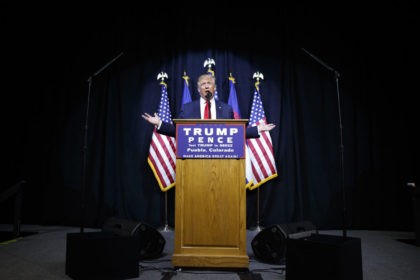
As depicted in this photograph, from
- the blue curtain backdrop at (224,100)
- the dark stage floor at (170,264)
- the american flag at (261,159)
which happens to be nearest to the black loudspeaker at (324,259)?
the dark stage floor at (170,264)

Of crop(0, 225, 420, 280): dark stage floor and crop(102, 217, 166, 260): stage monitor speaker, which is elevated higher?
crop(102, 217, 166, 260): stage monitor speaker

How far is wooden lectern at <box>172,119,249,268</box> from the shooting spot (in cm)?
232

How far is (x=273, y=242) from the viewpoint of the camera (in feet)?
8.89

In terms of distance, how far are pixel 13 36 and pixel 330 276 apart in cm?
574

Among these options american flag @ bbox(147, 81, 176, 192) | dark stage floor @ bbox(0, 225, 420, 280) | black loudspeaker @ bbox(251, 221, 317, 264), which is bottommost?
dark stage floor @ bbox(0, 225, 420, 280)

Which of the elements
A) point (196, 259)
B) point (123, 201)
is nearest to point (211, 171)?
point (196, 259)

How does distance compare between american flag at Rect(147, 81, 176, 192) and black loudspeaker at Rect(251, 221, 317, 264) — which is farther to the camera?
american flag at Rect(147, 81, 176, 192)

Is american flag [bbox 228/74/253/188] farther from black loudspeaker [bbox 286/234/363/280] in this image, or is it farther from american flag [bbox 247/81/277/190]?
black loudspeaker [bbox 286/234/363/280]

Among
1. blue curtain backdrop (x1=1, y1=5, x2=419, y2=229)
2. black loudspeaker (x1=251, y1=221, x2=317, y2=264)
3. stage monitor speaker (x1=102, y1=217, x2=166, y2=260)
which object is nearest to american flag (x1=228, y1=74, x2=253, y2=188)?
blue curtain backdrop (x1=1, y1=5, x2=419, y2=229)

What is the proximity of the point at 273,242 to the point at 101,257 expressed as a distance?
1.39 metres

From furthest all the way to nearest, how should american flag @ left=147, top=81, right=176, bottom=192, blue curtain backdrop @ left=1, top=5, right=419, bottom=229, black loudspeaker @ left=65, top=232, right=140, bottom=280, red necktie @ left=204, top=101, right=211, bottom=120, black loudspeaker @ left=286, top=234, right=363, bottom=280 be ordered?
1. blue curtain backdrop @ left=1, top=5, right=419, bottom=229
2. american flag @ left=147, top=81, right=176, bottom=192
3. red necktie @ left=204, top=101, right=211, bottom=120
4. black loudspeaker @ left=65, top=232, right=140, bottom=280
5. black loudspeaker @ left=286, top=234, right=363, bottom=280

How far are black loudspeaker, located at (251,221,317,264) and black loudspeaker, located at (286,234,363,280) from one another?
2.27ft

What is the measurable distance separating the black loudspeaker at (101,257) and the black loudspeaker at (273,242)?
109 centimetres

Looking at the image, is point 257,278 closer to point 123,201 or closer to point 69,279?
point 69,279
